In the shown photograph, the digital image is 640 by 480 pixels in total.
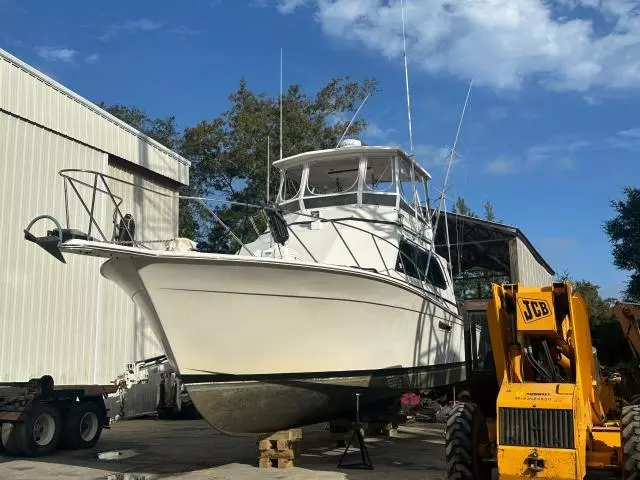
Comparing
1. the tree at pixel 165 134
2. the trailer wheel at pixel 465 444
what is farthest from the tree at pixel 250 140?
the trailer wheel at pixel 465 444

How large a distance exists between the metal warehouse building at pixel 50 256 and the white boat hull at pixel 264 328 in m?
4.60

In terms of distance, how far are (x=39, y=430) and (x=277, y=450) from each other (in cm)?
378

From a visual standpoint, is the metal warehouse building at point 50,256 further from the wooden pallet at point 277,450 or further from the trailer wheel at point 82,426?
the wooden pallet at point 277,450

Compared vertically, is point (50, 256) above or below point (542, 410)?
above

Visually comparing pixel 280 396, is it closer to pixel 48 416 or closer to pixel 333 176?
pixel 48 416

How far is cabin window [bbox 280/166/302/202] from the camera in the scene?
10.5 meters

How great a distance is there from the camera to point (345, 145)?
1032 centimetres

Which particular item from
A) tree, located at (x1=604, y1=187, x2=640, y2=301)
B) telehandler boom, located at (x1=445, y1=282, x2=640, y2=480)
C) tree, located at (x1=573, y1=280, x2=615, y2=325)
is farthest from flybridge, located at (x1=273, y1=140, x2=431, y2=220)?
tree, located at (x1=573, y1=280, x2=615, y2=325)

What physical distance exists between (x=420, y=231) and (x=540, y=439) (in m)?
5.60

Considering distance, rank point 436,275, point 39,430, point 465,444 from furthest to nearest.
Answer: point 436,275 < point 39,430 < point 465,444

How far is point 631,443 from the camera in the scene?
4.92 meters

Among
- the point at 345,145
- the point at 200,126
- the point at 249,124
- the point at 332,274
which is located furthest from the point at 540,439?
the point at 200,126

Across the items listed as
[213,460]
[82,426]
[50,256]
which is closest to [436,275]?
[213,460]

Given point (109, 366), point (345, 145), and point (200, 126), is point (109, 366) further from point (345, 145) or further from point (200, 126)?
Answer: point (200, 126)
